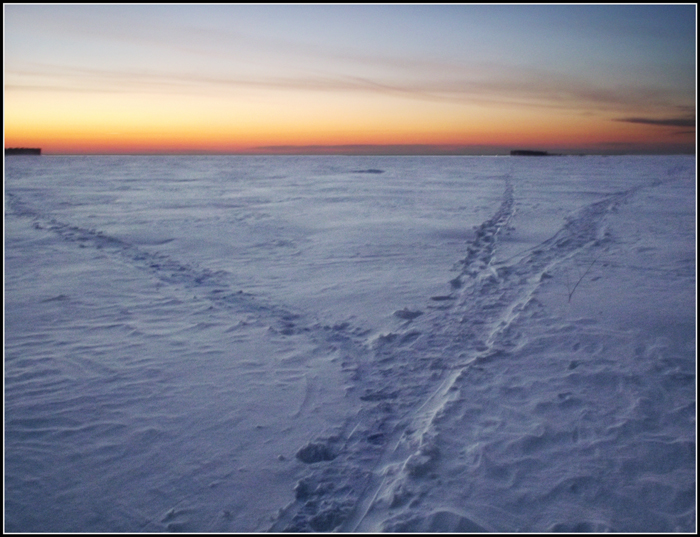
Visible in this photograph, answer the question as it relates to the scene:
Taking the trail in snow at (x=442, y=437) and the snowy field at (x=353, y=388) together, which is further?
the snowy field at (x=353, y=388)

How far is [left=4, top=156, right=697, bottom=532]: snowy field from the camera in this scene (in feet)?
9.53

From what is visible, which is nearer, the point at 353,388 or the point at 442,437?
the point at 442,437

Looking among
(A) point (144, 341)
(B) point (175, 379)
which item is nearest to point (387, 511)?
(B) point (175, 379)

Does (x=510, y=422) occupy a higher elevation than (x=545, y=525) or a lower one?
higher

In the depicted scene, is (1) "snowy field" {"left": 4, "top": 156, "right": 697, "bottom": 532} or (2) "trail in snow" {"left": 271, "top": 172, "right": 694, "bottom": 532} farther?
(1) "snowy field" {"left": 4, "top": 156, "right": 697, "bottom": 532}

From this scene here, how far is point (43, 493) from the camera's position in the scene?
9.89 feet

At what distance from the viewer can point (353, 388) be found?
4113 millimetres

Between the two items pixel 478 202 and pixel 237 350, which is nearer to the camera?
pixel 237 350

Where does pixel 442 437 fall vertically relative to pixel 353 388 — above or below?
below

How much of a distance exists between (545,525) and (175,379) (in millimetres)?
3263

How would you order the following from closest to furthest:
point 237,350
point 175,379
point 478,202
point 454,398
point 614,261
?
point 454,398 → point 175,379 → point 237,350 → point 614,261 → point 478,202

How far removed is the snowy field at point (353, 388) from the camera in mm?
2904

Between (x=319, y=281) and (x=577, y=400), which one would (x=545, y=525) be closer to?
(x=577, y=400)

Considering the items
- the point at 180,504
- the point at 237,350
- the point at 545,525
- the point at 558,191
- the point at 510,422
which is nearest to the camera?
the point at 545,525
